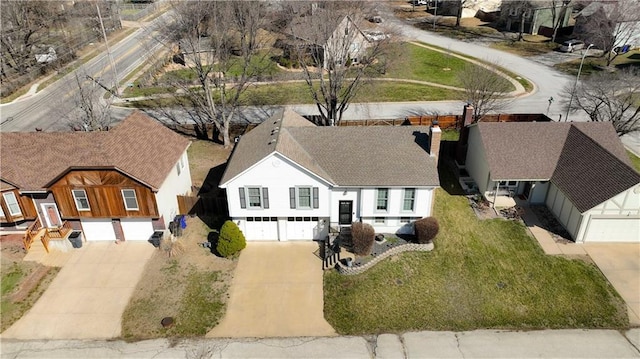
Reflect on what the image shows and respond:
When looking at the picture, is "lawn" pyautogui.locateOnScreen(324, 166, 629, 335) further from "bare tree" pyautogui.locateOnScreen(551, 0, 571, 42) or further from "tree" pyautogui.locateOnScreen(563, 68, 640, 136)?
"bare tree" pyautogui.locateOnScreen(551, 0, 571, 42)

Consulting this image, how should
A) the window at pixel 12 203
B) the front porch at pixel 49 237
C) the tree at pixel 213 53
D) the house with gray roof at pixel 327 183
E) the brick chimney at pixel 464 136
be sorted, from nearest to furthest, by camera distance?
Answer: the house with gray roof at pixel 327 183, the window at pixel 12 203, the front porch at pixel 49 237, the brick chimney at pixel 464 136, the tree at pixel 213 53

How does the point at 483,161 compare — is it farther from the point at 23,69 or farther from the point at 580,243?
the point at 23,69

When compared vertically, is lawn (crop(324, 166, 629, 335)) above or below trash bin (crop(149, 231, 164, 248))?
below

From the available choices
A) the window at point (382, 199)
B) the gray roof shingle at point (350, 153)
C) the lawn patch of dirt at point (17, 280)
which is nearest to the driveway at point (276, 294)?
the window at point (382, 199)

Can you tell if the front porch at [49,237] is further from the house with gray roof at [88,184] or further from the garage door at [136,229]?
the garage door at [136,229]

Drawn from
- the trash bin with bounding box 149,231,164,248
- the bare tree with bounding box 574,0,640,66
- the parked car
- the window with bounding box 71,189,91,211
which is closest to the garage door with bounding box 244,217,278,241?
the trash bin with bounding box 149,231,164,248

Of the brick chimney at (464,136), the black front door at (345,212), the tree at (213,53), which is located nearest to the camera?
the black front door at (345,212)

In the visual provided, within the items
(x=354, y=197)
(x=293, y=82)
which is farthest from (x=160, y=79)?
(x=354, y=197)
